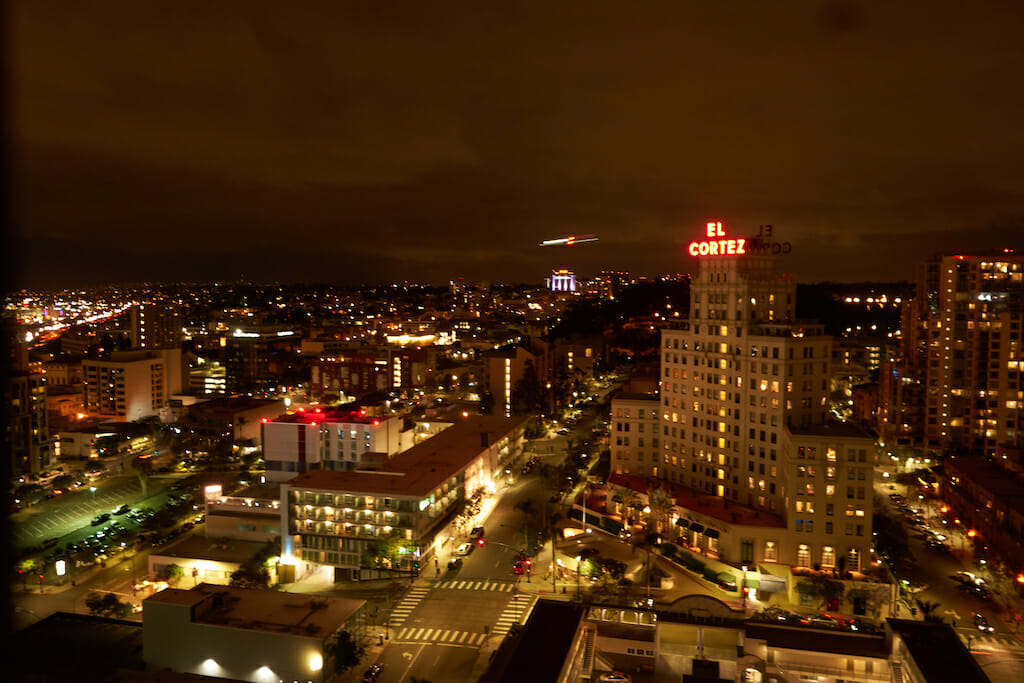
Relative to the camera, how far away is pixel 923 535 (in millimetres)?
19062

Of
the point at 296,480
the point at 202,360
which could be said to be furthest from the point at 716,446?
the point at 202,360

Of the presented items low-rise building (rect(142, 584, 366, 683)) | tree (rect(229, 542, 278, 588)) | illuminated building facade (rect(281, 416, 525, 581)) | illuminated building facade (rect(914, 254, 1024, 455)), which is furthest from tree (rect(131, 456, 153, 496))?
illuminated building facade (rect(914, 254, 1024, 455))

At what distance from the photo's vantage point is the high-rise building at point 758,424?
617 inches

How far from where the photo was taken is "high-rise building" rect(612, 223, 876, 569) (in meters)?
15.7

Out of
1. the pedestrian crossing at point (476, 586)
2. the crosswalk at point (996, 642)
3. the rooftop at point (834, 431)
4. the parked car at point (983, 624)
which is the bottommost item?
the crosswalk at point (996, 642)

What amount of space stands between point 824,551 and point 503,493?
10514 millimetres

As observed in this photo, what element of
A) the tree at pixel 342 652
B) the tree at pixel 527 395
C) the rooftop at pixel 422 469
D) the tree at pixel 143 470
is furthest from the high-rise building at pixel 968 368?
the tree at pixel 143 470

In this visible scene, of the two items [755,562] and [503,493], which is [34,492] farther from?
[755,562]

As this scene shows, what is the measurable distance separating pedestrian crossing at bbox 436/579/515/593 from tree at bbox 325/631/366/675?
396cm

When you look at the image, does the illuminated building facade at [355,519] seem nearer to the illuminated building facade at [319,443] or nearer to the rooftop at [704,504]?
the illuminated building facade at [319,443]

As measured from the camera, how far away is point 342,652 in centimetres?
1170

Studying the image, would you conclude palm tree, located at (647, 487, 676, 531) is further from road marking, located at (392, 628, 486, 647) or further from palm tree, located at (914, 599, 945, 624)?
road marking, located at (392, 628, 486, 647)

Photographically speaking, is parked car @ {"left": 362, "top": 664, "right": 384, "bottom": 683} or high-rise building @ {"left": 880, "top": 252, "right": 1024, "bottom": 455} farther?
high-rise building @ {"left": 880, "top": 252, "right": 1024, "bottom": 455}

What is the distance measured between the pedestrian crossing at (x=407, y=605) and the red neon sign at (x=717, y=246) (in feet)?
38.7
